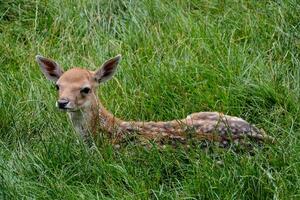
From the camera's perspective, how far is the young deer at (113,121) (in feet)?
22.1

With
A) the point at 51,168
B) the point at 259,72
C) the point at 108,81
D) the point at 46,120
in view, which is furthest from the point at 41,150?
the point at 259,72

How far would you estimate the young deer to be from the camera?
6.74m

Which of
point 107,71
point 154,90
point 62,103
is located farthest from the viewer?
point 154,90

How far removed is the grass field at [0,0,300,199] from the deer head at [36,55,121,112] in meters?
0.24

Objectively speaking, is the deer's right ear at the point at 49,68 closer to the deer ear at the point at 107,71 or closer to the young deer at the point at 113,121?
the young deer at the point at 113,121

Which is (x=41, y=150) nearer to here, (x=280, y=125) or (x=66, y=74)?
(x=66, y=74)

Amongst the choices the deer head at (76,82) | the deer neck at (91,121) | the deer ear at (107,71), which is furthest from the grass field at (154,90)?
the deer ear at (107,71)

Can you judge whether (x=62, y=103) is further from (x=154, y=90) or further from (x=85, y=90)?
(x=154, y=90)

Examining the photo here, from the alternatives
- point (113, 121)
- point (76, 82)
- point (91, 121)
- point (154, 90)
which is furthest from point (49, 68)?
point (154, 90)

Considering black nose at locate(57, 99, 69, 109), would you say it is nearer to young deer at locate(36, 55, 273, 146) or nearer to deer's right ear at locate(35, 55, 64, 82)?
young deer at locate(36, 55, 273, 146)

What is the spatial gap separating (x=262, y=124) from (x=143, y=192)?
4.64 feet

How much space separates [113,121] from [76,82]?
38 cm

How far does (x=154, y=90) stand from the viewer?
25.2 ft

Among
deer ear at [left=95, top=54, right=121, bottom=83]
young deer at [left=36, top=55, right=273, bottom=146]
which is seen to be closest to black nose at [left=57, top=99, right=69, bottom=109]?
young deer at [left=36, top=55, right=273, bottom=146]
